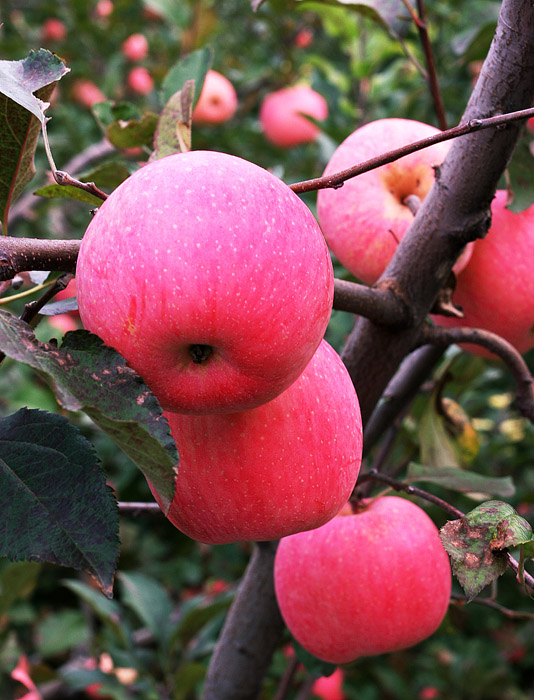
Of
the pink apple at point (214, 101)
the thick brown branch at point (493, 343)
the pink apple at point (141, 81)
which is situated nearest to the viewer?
the thick brown branch at point (493, 343)

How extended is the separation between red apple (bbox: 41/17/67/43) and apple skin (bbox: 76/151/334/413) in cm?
291

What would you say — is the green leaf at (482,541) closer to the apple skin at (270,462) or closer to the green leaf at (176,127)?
the apple skin at (270,462)

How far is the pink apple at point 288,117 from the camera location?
101 inches

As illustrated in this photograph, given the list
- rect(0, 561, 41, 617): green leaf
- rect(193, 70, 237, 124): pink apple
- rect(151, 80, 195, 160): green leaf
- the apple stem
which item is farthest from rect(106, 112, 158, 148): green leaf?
rect(193, 70, 237, 124): pink apple

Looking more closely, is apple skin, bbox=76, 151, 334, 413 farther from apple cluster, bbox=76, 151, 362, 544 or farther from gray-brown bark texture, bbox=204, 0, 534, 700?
gray-brown bark texture, bbox=204, 0, 534, 700

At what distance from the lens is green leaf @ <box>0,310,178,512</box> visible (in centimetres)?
42

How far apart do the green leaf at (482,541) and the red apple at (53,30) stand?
3.03 metres

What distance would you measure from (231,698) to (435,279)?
2.19 ft

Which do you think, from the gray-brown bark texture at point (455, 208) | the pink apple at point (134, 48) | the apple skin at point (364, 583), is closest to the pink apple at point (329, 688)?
the apple skin at point (364, 583)

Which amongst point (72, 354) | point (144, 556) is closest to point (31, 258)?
point (72, 354)

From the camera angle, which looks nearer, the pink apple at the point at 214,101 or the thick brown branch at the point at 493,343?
the thick brown branch at the point at 493,343

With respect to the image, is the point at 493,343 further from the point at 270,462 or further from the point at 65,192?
the point at 65,192

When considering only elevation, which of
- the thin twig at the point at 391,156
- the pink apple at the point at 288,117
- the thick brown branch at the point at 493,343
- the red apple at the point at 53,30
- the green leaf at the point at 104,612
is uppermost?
the thin twig at the point at 391,156

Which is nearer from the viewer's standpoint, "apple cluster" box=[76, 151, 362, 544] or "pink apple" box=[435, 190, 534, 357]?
"apple cluster" box=[76, 151, 362, 544]
